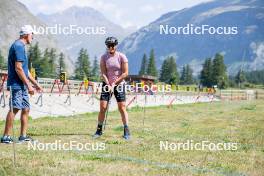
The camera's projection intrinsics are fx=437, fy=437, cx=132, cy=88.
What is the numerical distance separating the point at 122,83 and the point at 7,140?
3.43 metres

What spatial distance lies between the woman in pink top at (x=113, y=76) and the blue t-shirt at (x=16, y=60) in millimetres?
2374

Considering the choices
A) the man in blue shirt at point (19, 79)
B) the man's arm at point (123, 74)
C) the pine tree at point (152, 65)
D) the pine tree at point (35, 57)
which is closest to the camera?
the man in blue shirt at point (19, 79)

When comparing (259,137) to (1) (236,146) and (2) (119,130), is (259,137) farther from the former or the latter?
(2) (119,130)

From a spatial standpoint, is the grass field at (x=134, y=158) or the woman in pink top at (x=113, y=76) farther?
the woman in pink top at (x=113, y=76)

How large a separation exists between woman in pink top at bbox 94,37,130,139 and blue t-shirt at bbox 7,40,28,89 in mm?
2374

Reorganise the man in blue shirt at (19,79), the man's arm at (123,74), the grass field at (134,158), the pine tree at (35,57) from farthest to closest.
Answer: the pine tree at (35,57) → the man's arm at (123,74) → the man in blue shirt at (19,79) → the grass field at (134,158)

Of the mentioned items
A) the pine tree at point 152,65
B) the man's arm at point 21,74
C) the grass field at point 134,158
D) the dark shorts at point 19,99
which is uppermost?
the pine tree at point 152,65

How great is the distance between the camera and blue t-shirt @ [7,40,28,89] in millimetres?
9766

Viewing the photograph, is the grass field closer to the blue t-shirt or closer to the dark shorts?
the dark shorts

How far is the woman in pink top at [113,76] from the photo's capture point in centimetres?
1149

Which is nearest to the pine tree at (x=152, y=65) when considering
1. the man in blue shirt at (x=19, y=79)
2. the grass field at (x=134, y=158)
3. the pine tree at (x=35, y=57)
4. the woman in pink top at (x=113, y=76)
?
the pine tree at (x=35, y=57)

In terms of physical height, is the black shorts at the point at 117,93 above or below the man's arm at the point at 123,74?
below

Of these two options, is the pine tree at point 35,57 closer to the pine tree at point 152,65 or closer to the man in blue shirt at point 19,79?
the pine tree at point 152,65

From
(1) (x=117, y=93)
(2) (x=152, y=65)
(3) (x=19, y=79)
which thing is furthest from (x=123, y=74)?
(2) (x=152, y=65)
